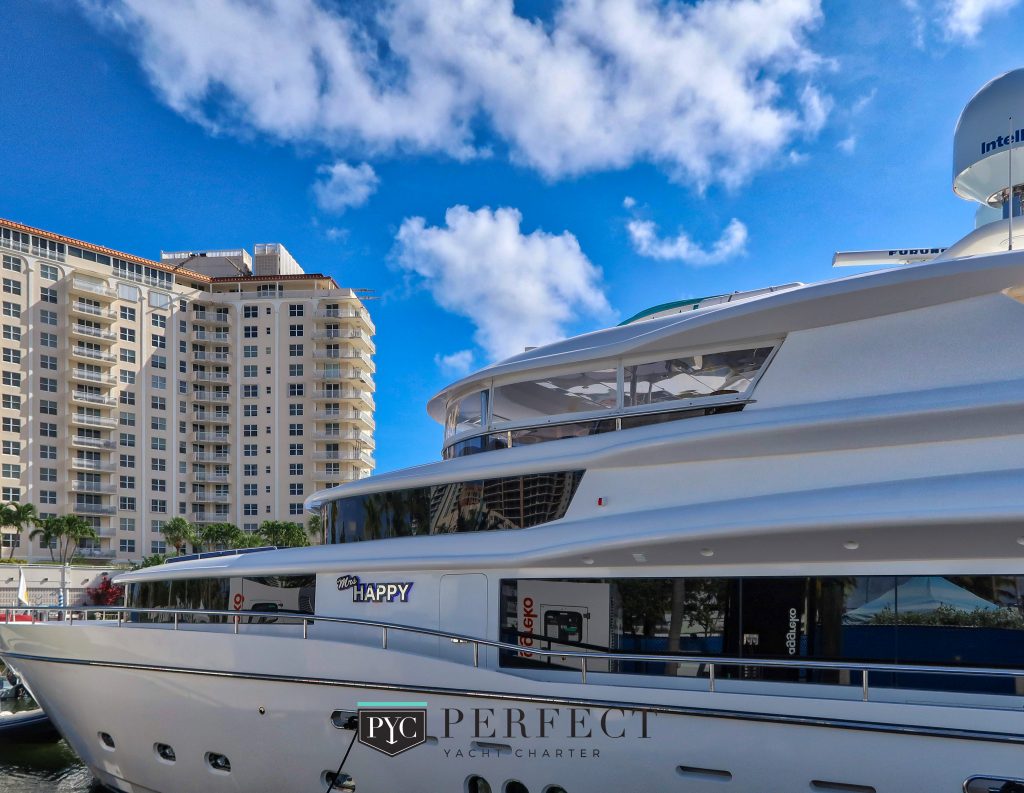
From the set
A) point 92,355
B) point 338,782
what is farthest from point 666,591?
point 92,355

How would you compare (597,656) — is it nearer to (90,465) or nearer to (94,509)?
(94,509)

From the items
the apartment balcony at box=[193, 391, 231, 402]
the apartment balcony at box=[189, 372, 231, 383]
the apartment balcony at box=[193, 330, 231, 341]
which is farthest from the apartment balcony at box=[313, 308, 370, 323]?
the apartment balcony at box=[193, 391, 231, 402]

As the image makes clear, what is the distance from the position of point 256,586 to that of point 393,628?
7.76ft

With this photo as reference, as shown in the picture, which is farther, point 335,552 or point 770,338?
point 335,552

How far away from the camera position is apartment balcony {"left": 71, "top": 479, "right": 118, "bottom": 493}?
195ft

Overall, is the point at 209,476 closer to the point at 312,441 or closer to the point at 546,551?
the point at 312,441

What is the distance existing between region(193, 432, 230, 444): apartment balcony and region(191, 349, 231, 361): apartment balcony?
6170 mm

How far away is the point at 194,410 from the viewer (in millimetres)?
67812

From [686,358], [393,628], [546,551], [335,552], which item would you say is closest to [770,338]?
[686,358]

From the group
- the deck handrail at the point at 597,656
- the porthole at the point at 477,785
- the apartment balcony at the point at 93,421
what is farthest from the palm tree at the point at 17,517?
the porthole at the point at 477,785

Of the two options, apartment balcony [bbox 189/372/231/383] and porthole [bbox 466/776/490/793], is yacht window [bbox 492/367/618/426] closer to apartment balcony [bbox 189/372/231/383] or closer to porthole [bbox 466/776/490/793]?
porthole [bbox 466/776/490/793]

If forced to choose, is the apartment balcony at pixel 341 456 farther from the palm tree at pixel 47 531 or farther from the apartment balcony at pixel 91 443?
the palm tree at pixel 47 531

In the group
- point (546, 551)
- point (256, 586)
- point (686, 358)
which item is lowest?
point (256, 586)
